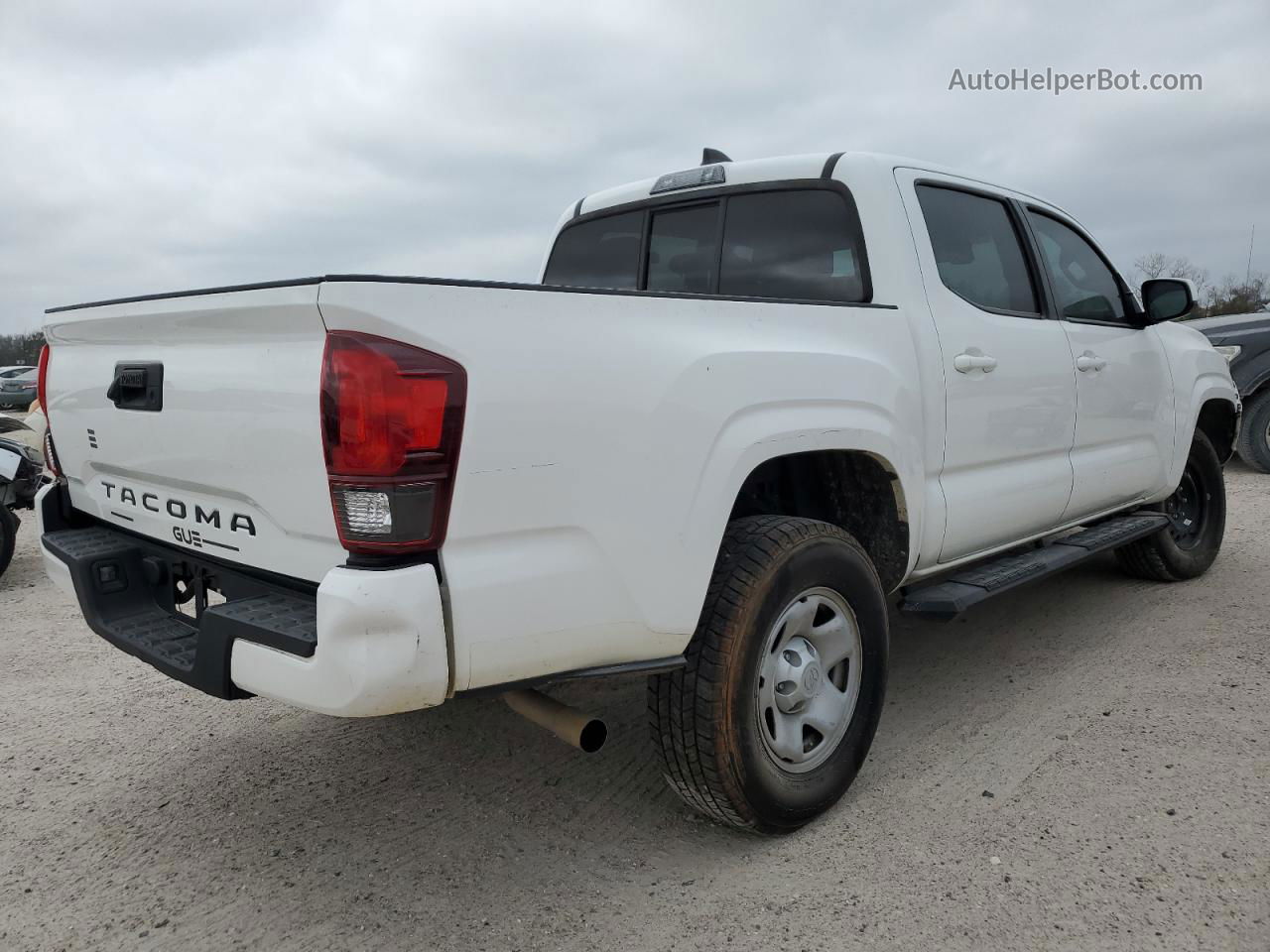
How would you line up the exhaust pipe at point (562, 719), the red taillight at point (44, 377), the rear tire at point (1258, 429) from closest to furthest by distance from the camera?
1. the exhaust pipe at point (562, 719)
2. the red taillight at point (44, 377)
3. the rear tire at point (1258, 429)

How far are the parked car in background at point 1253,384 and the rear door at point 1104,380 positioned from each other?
545 centimetres

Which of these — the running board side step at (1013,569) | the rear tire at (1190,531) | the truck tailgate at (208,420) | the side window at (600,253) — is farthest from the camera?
the rear tire at (1190,531)

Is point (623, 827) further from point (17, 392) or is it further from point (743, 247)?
point (17, 392)

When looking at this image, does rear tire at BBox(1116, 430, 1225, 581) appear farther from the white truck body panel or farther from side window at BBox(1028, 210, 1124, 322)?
the white truck body panel

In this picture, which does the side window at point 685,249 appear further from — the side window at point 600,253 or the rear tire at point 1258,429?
the rear tire at point 1258,429

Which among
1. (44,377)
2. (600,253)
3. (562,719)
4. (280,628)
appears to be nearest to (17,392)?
(44,377)

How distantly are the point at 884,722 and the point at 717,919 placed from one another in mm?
1371

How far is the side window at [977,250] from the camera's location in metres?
3.35

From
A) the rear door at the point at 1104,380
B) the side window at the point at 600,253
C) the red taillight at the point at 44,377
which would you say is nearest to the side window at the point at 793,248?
the side window at the point at 600,253

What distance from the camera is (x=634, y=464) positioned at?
215 centimetres

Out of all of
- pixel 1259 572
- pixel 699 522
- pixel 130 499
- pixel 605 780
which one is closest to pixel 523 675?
pixel 699 522

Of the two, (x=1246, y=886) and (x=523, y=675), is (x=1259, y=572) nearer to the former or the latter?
(x=1246, y=886)

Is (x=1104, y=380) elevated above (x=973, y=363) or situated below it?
below

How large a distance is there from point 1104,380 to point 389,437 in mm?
3340
